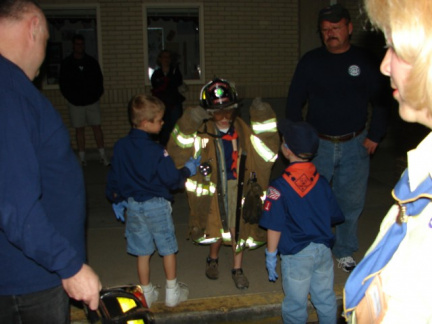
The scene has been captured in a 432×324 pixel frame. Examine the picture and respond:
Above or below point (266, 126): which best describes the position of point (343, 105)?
above

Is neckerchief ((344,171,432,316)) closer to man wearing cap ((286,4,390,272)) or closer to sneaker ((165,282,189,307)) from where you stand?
sneaker ((165,282,189,307))

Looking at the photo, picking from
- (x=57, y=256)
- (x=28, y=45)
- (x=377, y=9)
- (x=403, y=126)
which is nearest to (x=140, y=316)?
(x=57, y=256)

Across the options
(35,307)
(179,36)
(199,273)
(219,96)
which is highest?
(179,36)

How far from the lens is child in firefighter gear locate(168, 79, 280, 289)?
3.88m

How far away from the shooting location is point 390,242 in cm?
151

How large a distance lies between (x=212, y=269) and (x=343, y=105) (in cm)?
201

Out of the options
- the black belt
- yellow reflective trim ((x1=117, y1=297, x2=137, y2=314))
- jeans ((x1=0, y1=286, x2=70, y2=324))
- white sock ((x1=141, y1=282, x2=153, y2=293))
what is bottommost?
white sock ((x1=141, y1=282, x2=153, y2=293))

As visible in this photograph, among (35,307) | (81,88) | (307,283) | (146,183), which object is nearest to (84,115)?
(81,88)

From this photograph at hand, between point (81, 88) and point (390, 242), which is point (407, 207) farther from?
point (81, 88)

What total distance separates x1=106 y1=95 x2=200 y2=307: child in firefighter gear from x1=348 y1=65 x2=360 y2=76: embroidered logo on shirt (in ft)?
5.40

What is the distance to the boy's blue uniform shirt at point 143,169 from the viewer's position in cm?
357

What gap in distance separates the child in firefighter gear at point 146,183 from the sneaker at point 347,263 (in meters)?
1.70

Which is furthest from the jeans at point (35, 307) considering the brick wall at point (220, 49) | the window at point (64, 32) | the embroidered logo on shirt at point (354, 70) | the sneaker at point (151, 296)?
the window at point (64, 32)

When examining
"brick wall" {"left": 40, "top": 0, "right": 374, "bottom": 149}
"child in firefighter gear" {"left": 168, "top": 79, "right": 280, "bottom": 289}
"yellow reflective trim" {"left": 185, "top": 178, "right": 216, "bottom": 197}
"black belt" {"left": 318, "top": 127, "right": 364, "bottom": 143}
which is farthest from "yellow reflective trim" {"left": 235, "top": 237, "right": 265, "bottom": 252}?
"brick wall" {"left": 40, "top": 0, "right": 374, "bottom": 149}
